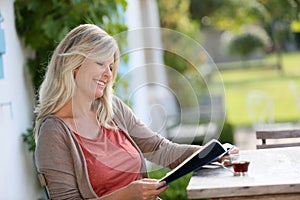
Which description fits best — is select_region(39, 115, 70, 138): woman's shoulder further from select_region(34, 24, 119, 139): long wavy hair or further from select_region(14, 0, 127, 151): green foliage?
select_region(14, 0, 127, 151): green foliage

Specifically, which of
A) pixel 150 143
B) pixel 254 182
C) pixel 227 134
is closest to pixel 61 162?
pixel 150 143

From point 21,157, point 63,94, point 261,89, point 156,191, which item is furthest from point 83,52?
point 261,89

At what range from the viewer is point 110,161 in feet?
8.18

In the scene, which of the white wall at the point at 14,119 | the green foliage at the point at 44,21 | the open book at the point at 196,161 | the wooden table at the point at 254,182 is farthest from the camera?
the green foliage at the point at 44,21

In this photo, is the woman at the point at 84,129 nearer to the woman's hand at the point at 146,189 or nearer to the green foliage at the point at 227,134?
the woman's hand at the point at 146,189

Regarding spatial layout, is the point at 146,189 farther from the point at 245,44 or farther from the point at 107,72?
the point at 245,44

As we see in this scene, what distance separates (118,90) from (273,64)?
21.8 meters

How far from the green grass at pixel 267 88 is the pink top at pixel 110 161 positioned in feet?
27.3

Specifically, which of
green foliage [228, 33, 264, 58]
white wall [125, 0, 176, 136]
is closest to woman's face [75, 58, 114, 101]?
white wall [125, 0, 176, 136]

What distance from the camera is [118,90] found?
3170 millimetres

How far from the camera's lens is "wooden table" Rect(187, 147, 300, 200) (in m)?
2.11

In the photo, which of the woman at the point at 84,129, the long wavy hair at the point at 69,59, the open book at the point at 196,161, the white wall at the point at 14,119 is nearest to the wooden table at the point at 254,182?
the open book at the point at 196,161

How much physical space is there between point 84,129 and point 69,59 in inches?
9.9

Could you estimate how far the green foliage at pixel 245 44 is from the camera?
20891mm
